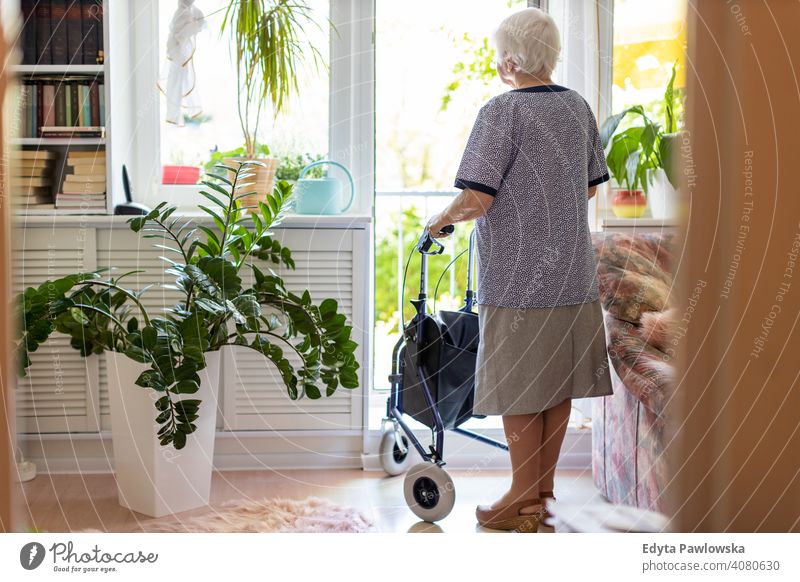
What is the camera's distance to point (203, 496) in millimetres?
2172

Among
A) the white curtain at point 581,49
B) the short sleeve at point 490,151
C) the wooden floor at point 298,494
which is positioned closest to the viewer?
the short sleeve at point 490,151

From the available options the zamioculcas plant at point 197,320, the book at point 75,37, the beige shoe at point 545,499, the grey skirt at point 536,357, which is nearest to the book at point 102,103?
the book at point 75,37

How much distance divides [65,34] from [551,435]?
1.85 meters

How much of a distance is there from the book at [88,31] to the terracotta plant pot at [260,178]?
0.51 metres

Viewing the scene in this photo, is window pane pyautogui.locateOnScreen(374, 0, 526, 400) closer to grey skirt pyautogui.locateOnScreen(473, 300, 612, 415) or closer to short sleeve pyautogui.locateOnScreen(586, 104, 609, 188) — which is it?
grey skirt pyautogui.locateOnScreen(473, 300, 612, 415)

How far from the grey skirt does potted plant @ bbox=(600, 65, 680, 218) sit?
51 cm

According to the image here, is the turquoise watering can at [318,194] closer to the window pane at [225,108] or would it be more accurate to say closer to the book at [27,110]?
the window pane at [225,108]

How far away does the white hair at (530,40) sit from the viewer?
1.81 m

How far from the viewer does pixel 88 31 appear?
8.03ft

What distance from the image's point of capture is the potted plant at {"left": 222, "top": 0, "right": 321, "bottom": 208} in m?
2.41

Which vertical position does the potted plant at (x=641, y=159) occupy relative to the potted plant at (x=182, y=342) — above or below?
above
